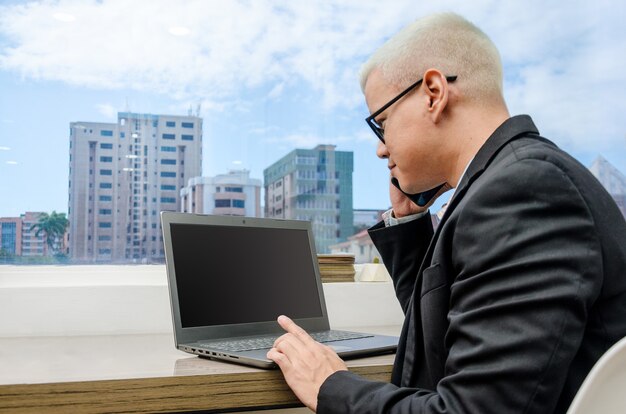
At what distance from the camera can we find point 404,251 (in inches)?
55.6

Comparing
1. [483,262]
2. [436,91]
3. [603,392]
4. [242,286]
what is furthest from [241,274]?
[603,392]

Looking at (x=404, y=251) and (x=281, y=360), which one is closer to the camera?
(x=281, y=360)

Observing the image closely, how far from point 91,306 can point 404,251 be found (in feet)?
2.87

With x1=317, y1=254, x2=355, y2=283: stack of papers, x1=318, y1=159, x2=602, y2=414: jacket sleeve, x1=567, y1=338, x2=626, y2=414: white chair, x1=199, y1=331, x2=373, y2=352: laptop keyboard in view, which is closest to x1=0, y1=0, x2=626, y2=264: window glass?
x1=317, y1=254, x2=355, y2=283: stack of papers

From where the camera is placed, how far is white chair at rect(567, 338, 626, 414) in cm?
64

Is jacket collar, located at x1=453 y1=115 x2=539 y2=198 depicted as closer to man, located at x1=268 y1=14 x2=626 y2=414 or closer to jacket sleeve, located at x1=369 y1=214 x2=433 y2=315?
man, located at x1=268 y1=14 x2=626 y2=414

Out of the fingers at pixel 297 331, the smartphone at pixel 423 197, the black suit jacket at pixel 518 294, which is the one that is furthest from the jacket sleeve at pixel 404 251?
the black suit jacket at pixel 518 294

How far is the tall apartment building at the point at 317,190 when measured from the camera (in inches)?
89.5

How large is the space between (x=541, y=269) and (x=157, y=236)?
1.52 m

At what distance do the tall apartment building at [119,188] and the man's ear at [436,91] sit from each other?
124 centimetres

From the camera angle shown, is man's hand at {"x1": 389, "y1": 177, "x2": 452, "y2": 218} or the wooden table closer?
the wooden table

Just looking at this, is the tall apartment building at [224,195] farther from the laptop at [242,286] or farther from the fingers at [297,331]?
the fingers at [297,331]

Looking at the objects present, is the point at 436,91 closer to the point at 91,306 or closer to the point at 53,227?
the point at 91,306

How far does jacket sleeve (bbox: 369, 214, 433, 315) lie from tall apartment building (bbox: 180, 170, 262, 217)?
86cm
